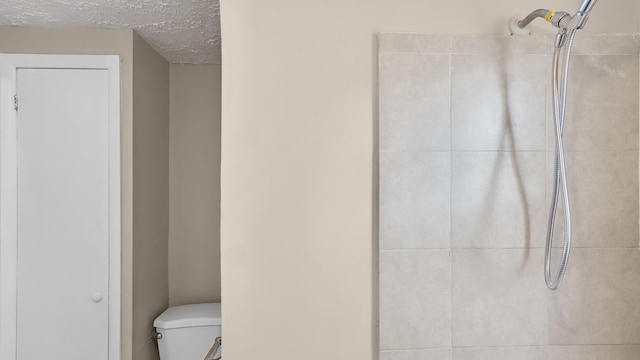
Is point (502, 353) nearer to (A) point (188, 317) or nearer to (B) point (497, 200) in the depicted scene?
(B) point (497, 200)

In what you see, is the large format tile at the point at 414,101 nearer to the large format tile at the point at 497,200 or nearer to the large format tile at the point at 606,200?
the large format tile at the point at 497,200

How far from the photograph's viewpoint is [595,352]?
5.15 ft

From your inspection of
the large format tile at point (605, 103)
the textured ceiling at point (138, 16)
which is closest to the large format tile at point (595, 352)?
the large format tile at point (605, 103)

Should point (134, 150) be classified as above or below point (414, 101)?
below

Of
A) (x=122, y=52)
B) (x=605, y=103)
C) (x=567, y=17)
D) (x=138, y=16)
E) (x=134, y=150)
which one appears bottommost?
(x=134, y=150)

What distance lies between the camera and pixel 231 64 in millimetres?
1545

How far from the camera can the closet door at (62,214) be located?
7.99 feet

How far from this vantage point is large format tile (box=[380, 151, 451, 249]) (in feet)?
5.06

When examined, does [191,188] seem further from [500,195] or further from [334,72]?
[500,195]

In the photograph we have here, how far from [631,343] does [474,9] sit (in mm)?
1160

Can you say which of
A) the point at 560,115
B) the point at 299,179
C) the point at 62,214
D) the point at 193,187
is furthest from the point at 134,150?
the point at 560,115

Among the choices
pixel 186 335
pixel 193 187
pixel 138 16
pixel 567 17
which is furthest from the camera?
pixel 193 187

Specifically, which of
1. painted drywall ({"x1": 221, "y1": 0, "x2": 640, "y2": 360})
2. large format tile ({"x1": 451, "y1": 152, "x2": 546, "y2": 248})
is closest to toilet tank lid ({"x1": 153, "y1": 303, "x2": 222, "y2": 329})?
painted drywall ({"x1": 221, "y1": 0, "x2": 640, "y2": 360})

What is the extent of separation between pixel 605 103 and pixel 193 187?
2331 mm
